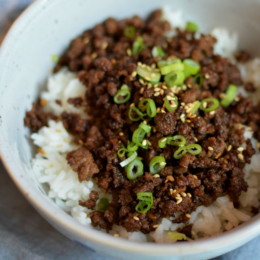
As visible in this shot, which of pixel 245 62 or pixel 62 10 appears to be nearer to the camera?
pixel 62 10

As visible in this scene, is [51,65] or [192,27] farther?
[192,27]

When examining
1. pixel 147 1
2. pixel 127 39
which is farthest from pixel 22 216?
pixel 147 1

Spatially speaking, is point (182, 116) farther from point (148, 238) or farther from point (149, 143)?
point (148, 238)

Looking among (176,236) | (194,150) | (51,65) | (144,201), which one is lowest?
(176,236)

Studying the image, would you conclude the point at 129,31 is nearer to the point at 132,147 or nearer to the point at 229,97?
the point at 229,97

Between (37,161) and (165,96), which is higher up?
(165,96)

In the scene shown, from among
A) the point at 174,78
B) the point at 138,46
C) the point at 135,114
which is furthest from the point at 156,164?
the point at 138,46
